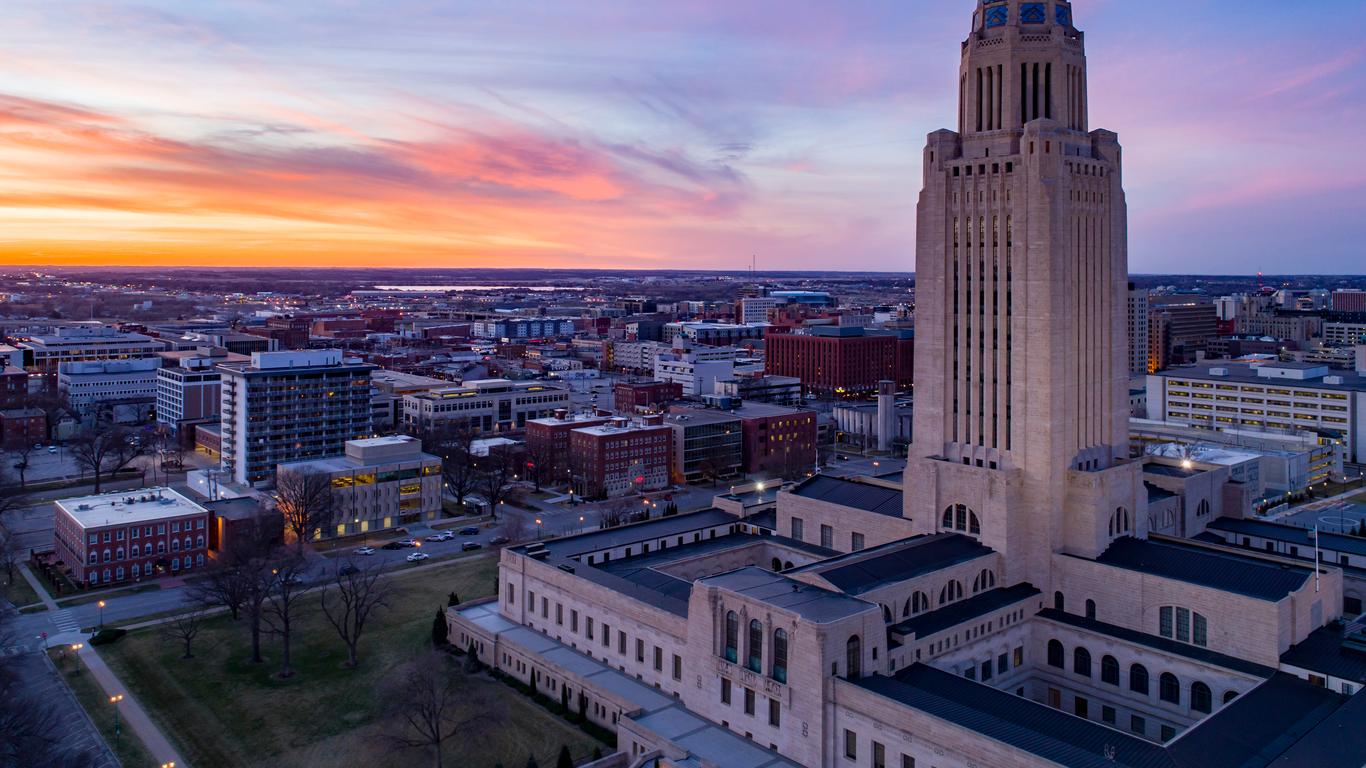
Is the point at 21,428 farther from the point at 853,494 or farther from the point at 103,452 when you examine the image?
the point at 853,494

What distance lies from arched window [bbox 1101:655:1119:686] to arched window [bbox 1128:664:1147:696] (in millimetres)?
850

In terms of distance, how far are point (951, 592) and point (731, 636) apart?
596 inches

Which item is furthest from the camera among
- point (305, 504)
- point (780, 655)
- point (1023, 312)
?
point (305, 504)

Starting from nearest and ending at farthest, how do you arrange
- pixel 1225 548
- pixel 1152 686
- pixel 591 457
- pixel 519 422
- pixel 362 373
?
pixel 1152 686 → pixel 1225 548 → pixel 591 457 → pixel 362 373 → pixel 519 422

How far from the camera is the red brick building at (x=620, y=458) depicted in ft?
390

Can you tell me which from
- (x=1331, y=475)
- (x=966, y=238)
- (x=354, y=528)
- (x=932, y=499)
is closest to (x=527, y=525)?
(x=354, y=528)

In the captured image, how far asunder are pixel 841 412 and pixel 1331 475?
66766 millimetres

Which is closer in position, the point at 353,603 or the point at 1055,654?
the point at 1055,654

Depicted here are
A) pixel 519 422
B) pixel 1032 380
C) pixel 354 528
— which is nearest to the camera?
pixel 1032 380

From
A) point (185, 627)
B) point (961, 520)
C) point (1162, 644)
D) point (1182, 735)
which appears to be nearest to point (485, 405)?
point (185, 627)

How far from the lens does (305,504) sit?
94.5 metres

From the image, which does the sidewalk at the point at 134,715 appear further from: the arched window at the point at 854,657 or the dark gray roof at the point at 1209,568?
the dark gray roof at the point at 1209,568

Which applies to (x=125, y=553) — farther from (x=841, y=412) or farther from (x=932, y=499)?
(x=841, y=412)

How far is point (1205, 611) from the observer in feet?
178
